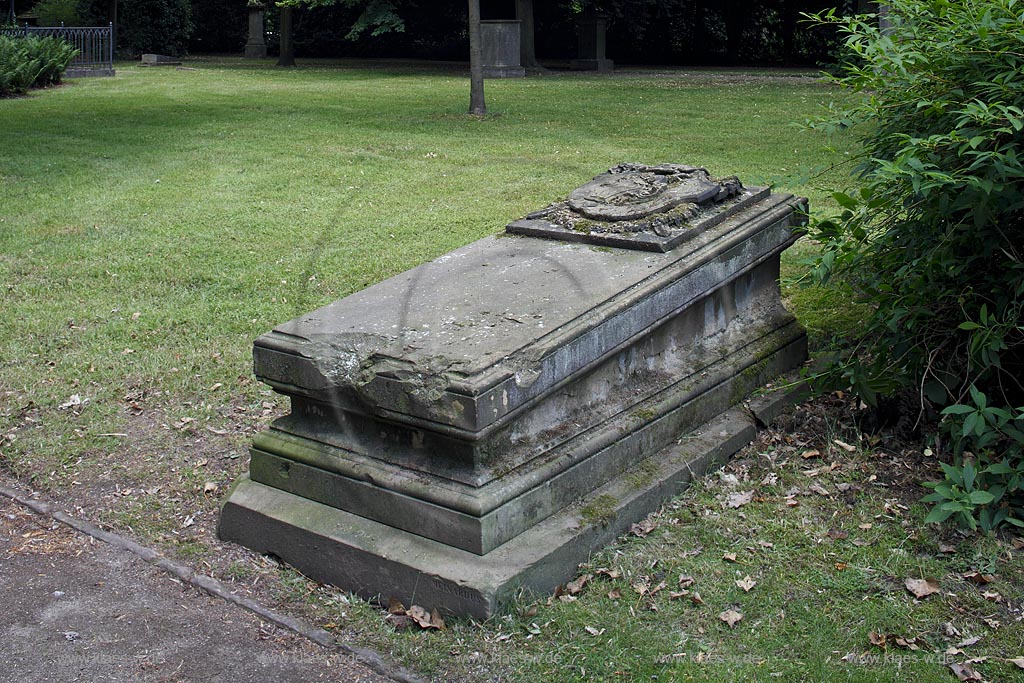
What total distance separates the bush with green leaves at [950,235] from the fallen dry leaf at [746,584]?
2.75 feet

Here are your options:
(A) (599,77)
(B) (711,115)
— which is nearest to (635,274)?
(B) (711,115)

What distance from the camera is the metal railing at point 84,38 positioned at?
23.9m

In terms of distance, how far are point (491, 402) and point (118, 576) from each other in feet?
5.51

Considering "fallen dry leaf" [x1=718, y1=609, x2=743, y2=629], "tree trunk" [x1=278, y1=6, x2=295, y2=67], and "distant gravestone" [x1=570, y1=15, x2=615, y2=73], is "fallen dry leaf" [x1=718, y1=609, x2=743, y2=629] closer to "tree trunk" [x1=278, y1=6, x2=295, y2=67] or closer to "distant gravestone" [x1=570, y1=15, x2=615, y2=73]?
"distant gravestone" [x1=570, y1=15, x2=615, y2=73]

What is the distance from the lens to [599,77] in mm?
24281

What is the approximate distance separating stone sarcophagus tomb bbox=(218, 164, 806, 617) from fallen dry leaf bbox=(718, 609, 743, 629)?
581mm

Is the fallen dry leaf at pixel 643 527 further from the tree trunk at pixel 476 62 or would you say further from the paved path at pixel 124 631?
the tree trunk at pixel 476 62

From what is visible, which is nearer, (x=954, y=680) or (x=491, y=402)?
(x=954, y=680)

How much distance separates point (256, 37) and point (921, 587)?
33.5 metres

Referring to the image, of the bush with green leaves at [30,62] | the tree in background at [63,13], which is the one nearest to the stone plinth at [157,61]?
the tree in background at [63,13]

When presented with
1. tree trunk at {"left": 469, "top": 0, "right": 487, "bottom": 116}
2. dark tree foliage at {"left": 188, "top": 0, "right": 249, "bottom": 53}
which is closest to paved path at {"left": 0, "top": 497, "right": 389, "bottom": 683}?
tree trunk at {"left": 469, "top": 0, "right": 487, "bottom": 116}

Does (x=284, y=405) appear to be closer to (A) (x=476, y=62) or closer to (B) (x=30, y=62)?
(A) (x=476, y=62)

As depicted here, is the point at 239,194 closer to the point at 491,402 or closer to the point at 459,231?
the point at 459,231

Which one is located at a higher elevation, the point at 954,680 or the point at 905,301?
the point at 905,301
